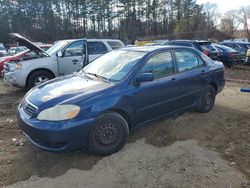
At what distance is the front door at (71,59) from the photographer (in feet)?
25.2

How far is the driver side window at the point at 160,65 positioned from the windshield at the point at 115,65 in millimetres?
195

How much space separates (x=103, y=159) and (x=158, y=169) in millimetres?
803

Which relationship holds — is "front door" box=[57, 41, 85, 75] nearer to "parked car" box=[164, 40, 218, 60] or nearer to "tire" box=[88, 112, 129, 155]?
"tire" box=[88, 112, 129, 155]

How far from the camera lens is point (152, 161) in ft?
11.4

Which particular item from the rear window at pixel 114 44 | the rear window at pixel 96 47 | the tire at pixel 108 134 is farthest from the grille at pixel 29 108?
the rear window at pixel 114 44

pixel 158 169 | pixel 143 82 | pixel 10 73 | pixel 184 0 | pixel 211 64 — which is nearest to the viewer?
pixel 158 169

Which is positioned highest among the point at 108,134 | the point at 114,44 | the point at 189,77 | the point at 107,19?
the point at 107,19

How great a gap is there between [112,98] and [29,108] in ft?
3.98

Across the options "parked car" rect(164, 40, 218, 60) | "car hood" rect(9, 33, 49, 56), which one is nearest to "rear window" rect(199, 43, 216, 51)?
"parked car" rect(164, 40, 218, 60)

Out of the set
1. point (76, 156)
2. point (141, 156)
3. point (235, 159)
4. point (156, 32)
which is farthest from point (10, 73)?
point (156, 32)

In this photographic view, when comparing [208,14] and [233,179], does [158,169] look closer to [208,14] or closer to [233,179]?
[233,179]

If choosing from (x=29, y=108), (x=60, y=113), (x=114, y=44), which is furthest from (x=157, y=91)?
(x=114, y=44)

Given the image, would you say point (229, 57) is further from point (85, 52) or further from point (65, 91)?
point (65, 91)

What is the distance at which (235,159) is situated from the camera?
11.6 feet
